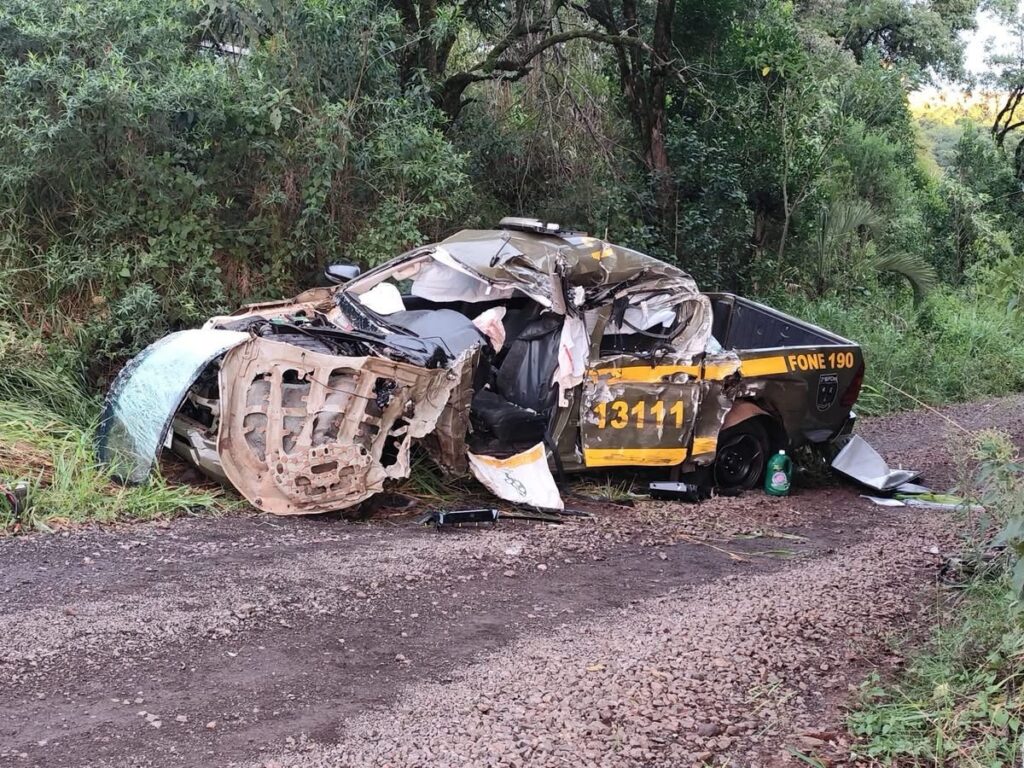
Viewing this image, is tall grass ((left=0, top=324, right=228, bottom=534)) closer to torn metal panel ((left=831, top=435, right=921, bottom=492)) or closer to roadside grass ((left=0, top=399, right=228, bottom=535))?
roadside grass ((left=0, top=399, right=228, bottom=535))

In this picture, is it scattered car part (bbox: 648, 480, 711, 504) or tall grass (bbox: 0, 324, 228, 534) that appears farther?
scattered car part (bbox: 648, 480, 711, 504)

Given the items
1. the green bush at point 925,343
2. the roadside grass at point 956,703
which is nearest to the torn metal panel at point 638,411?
the roadside grass at point 956,703

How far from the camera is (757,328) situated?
29.4 feet

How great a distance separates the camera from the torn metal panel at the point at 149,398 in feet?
19.9

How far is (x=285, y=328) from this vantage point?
6.24 meters

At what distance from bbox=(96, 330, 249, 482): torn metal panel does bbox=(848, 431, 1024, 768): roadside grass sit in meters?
4.16

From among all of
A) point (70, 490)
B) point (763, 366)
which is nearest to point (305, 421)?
point (70, 490)

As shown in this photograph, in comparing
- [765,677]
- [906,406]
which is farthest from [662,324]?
[906,406]

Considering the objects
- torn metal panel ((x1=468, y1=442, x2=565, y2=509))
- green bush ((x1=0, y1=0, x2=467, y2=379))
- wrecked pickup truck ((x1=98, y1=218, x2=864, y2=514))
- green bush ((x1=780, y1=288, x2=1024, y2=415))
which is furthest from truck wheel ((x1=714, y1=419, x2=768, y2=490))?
green bush ((x1=780, y1=288, x2=1024, y2=415))

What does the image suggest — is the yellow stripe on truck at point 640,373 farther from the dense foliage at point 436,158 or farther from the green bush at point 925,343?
the green bush at point 925,343

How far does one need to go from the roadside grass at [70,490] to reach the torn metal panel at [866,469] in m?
5.45

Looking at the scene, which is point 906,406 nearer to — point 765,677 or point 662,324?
point 662,324

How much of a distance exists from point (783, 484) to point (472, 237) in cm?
344

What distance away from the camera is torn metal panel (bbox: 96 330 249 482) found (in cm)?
607
